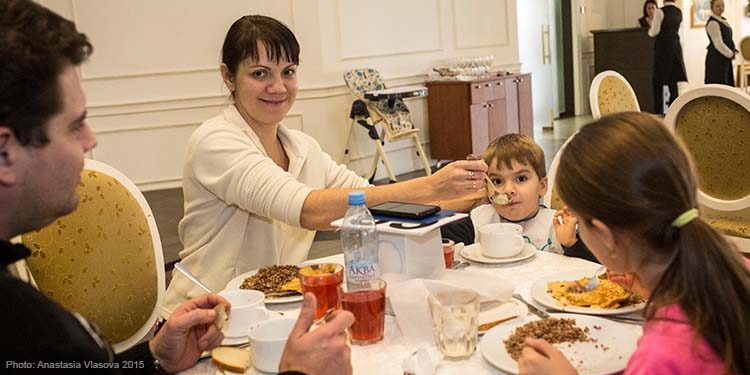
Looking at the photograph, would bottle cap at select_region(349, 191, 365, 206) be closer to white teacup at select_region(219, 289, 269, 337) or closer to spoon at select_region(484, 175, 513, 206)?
white teacup at select_region(219, 289, 269, 337)

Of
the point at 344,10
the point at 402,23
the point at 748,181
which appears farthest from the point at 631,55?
the point at 748,181

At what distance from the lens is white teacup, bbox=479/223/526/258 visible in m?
1.94

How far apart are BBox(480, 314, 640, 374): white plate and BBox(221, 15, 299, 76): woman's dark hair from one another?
4.09 ft

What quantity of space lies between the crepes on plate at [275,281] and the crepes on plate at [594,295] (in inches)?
22.8

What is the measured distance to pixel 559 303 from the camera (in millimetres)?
1584

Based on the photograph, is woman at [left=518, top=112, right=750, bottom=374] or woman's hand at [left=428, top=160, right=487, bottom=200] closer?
woman at [left=518, top=112, right=750, bottom=374]

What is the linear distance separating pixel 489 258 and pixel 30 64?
51.0 inches

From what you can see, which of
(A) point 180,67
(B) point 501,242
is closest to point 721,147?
(B) point 501,242

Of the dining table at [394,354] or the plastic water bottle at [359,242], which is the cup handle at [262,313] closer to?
the dining table at [394,354]

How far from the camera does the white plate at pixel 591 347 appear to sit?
50.4 inches

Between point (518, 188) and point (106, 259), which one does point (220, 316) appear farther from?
point (518, 188)

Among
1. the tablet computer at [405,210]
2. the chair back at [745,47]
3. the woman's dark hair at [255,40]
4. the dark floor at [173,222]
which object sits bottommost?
the dark floor at [173,222]

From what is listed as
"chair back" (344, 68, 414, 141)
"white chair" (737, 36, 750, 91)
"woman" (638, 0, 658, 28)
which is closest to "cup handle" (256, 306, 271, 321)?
"chair back" (344, 68, 414, 141)

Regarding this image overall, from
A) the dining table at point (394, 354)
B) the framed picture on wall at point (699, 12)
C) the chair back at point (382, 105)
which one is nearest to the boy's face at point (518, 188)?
the dining table at point (394, 354)
